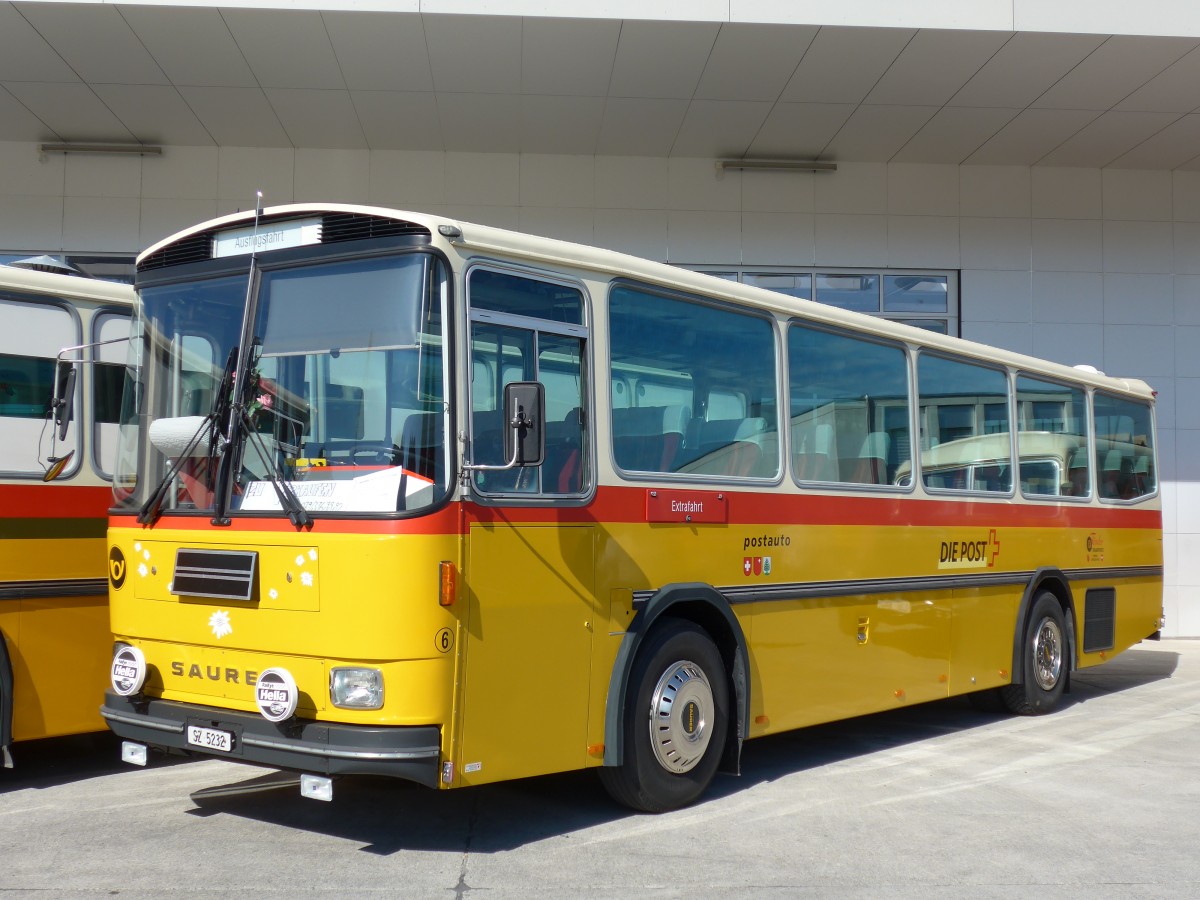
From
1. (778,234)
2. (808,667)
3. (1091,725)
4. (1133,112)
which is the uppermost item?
(1133,112)

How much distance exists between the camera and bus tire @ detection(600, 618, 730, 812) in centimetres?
655

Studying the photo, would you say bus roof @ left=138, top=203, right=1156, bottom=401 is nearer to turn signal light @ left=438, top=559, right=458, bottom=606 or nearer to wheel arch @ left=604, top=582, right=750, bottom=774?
turn signal light @ left=438, top=559, right=458, bottom=606

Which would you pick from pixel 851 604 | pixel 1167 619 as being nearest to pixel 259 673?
pixel 851 604

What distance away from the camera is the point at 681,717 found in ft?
22.3

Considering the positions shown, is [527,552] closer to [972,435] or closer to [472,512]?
[472,512]

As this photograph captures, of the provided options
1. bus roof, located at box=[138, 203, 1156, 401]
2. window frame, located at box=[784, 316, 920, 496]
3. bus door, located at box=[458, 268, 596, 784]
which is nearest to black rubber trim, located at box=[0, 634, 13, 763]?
bus roof, located at box=[138, 203, 1156, 401]

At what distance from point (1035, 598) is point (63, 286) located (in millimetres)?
7975

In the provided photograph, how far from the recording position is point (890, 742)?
9.38 metres

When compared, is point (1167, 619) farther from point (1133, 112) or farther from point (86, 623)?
point (86, 623)

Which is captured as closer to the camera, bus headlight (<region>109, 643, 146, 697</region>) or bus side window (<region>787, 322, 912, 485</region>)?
bus headlight (<region>109, 643, 146, 697</region>)

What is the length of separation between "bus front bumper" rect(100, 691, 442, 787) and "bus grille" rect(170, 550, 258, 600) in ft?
1.82

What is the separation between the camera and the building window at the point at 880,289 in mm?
16266

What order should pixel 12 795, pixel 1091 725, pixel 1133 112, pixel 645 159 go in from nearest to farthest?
pixel 12 795 < pixel 1091 725 < pixel 1133 112 < pixel 645 159

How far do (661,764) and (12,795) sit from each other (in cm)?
376
